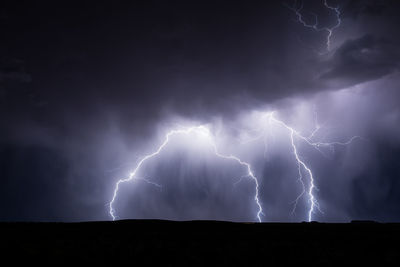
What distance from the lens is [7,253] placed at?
25.5 ft

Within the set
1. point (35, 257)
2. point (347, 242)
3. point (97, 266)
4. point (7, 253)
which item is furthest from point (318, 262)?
point (7, 253)

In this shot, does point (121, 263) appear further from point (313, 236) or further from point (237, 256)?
point (313, 236)

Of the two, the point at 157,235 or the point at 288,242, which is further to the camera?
the point at 157,235

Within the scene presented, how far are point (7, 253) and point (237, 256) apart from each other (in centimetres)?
674

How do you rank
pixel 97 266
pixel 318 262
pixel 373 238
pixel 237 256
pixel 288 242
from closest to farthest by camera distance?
pixel 97 266
pixel 318 262
pixel 237 256
pixel 288 242
pixel 373 238

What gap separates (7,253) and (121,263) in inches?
139

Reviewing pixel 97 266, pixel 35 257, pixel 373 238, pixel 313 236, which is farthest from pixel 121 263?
pixel 373 238

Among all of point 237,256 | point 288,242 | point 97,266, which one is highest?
point 288,242

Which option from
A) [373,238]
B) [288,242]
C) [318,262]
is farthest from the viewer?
[373,238]

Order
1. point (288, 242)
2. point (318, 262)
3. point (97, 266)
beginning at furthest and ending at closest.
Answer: point (288, 242), point (318, 262), point (97, 266)

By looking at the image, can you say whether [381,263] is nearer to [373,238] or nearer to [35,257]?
[373,238]

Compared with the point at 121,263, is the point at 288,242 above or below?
above

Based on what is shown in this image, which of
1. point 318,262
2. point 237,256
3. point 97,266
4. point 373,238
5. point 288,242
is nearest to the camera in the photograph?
point 97,266

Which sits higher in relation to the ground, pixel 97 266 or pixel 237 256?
pixel 237 256
